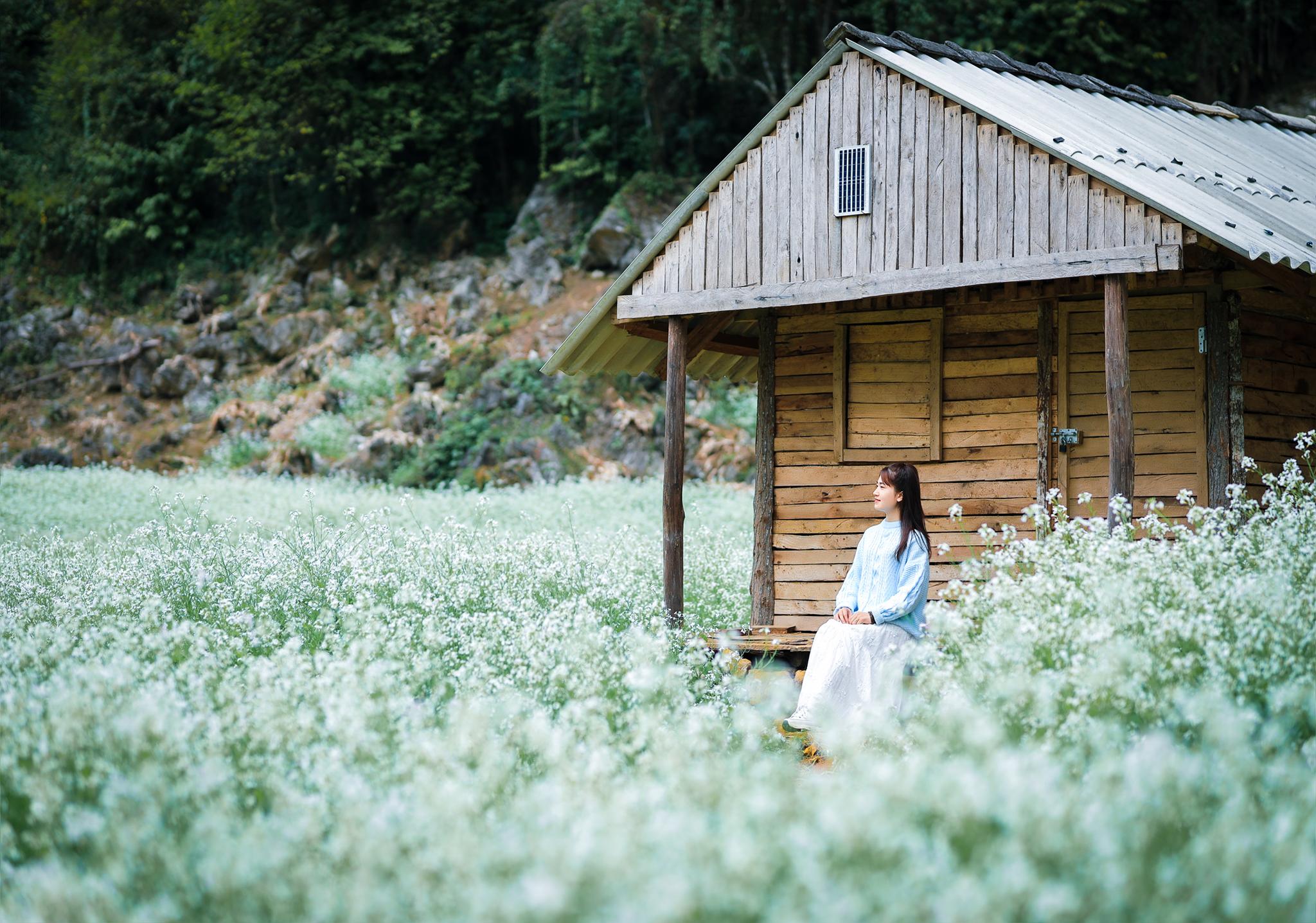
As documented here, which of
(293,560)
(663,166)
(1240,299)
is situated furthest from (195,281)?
(1240,299)

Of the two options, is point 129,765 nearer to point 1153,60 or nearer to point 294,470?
point 294,470

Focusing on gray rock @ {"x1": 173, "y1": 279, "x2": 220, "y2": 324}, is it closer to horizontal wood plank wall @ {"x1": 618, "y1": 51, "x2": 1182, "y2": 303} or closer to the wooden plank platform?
horizontal wood plank wall @ {"x1": 618, "y1": 51, "x2": 1182, "y2": 303}

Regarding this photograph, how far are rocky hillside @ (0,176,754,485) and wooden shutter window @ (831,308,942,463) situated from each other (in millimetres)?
12079

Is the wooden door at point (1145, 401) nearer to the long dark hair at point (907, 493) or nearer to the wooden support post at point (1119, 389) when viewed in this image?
the wooden support post at point (1119, 389)

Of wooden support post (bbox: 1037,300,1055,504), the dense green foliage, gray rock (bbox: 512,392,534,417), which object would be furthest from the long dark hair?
the dense green foliage

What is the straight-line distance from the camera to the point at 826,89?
1045cm

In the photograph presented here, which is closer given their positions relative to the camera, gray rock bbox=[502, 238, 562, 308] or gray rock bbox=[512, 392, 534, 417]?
gray rock bbox=[512, 392, 534, 417]

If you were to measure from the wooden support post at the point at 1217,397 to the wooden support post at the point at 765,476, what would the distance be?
12.4 feet

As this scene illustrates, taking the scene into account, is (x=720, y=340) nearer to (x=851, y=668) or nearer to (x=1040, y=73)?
(x=1040, y=73)

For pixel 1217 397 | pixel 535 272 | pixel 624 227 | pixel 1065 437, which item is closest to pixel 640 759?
pixel 1065 437

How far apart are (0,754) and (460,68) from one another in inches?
1124

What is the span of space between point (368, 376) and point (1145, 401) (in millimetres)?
20278

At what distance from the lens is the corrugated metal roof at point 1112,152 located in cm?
861

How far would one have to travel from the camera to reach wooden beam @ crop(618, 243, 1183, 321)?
8539mm
